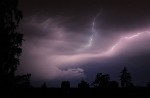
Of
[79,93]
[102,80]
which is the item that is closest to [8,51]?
[79,93]

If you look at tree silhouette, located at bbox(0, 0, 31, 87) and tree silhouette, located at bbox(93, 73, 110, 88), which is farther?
tree silhouette, located at bbox(93, 73, 110, 88)

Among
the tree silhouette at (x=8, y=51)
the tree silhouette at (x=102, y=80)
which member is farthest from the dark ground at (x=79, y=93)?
the tree silhouette at (x=102, y=80)

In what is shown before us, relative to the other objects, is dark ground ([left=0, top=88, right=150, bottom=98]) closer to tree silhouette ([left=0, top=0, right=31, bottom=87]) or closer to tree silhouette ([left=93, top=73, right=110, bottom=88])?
tree silhouette ([left=0, top=0, right=31, bottom=87])

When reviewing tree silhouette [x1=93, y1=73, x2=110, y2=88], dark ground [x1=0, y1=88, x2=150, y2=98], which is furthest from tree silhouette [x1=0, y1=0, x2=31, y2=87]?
tree silhouette [x1=93, y1=73, x2=110, y2=88]

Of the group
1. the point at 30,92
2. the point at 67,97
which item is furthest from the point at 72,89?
the point at 30,92

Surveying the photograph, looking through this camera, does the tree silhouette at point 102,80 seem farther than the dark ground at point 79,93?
Yes

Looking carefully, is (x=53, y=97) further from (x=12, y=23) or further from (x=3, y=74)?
(x=12, y=23)

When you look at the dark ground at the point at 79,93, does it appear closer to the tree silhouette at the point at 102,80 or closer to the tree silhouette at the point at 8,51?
the tree silhouette at the point at 8,51

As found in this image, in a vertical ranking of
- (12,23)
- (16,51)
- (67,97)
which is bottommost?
(67,97)

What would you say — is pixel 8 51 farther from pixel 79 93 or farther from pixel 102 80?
pixel 102 80

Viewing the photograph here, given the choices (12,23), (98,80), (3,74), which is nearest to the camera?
(3,74)

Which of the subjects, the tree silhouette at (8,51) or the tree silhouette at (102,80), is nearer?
the tree silhouette at (8,51)

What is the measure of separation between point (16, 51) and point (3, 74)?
7.07ft

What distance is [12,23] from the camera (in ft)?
83.9
